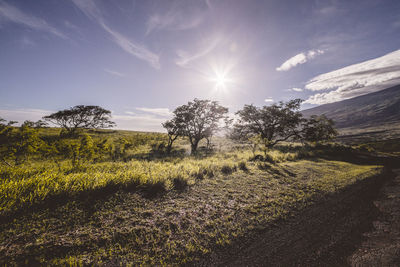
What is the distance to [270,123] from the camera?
25.0m

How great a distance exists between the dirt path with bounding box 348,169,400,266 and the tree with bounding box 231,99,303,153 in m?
17.4

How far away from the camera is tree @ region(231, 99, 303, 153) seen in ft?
75.8

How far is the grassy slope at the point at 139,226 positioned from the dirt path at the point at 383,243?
5.35ft

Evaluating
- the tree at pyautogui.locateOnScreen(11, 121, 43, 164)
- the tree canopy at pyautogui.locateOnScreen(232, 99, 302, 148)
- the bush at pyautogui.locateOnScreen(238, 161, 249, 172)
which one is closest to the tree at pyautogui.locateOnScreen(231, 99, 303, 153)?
the tree canopy at pyautogui.locateOnScreen(232, 99, 302, 148)

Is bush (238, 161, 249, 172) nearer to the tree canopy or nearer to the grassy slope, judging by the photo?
the grassy slope

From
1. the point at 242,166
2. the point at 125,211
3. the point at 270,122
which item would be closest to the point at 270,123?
the point at 270,122

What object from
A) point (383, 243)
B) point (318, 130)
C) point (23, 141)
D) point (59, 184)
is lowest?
point (383, 243)

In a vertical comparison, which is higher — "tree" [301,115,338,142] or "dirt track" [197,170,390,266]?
"tree" [301,115,338,142]

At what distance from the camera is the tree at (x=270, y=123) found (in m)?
23.1

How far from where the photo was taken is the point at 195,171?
7.74m

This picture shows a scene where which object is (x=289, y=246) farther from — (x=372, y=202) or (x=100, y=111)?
(x=100, y=111)

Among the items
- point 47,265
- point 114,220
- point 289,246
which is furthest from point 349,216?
point 47,265

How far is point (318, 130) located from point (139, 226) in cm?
2732

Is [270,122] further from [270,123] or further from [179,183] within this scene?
[179,183]
